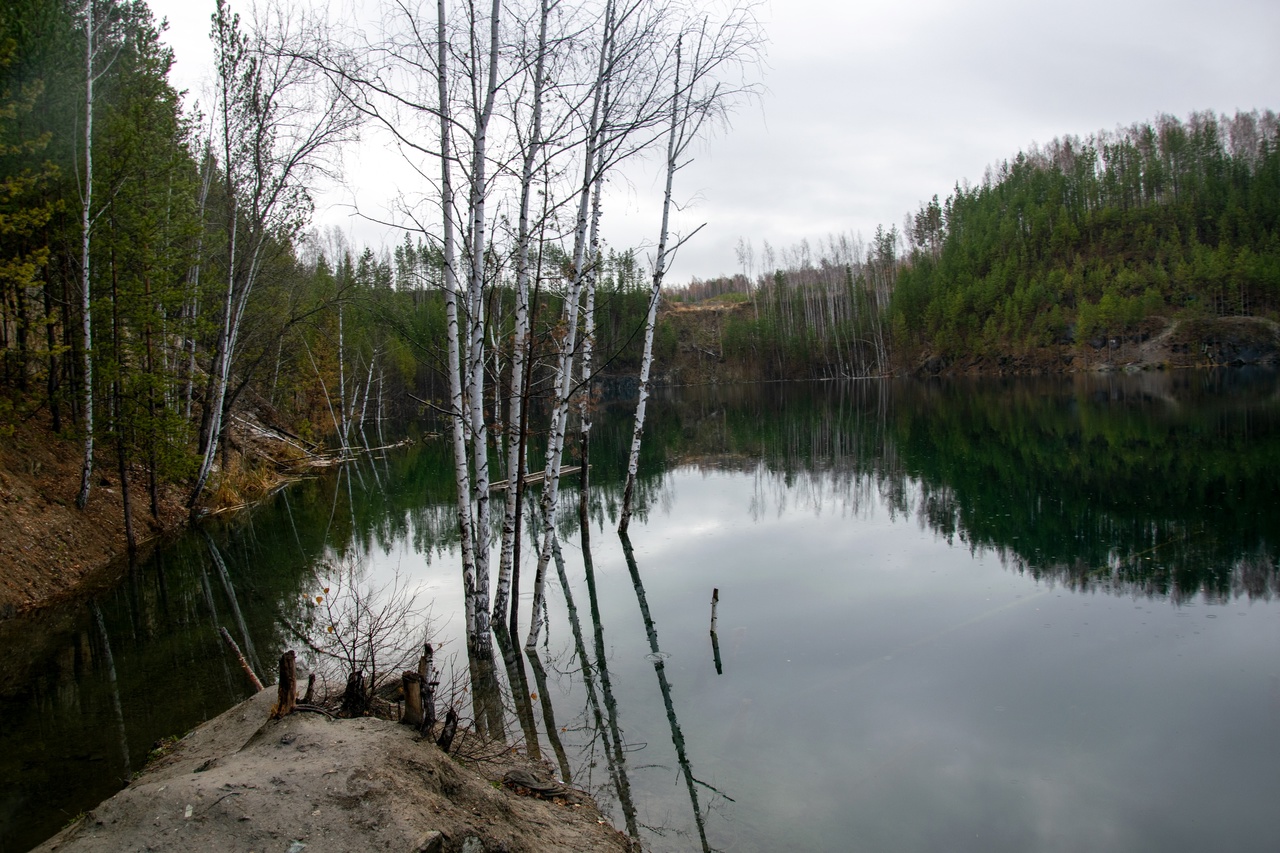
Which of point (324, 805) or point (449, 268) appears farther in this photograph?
point (449, 268)

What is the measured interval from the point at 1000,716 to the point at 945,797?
5.99 ft

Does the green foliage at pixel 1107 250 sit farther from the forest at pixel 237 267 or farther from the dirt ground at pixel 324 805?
the dirt ground at pixel 324 805

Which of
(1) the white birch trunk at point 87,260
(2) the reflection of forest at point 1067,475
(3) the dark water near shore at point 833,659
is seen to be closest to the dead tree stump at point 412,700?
(3) the dark water near shore at point 833,659

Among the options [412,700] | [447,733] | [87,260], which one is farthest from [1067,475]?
[87,260]

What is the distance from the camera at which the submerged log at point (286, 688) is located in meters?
4.75

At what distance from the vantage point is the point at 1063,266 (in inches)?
3617

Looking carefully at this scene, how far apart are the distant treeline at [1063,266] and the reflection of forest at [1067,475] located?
39539 millimetres

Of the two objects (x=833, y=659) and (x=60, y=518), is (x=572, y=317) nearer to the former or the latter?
(x=833, y=659)

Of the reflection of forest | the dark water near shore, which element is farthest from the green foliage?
the dark water near shore

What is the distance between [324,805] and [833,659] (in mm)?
6952

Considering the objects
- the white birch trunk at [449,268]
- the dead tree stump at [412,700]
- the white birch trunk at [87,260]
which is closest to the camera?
the dead tree stump at [412,700]

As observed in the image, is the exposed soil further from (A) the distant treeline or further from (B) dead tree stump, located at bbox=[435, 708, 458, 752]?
(A) the distant treeline

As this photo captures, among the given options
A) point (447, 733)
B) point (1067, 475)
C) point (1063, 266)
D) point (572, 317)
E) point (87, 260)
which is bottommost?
point (1067, 475)

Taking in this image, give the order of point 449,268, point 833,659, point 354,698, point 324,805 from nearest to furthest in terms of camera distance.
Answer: point 324,805, point 354,698, point 449,268, point 833,659
